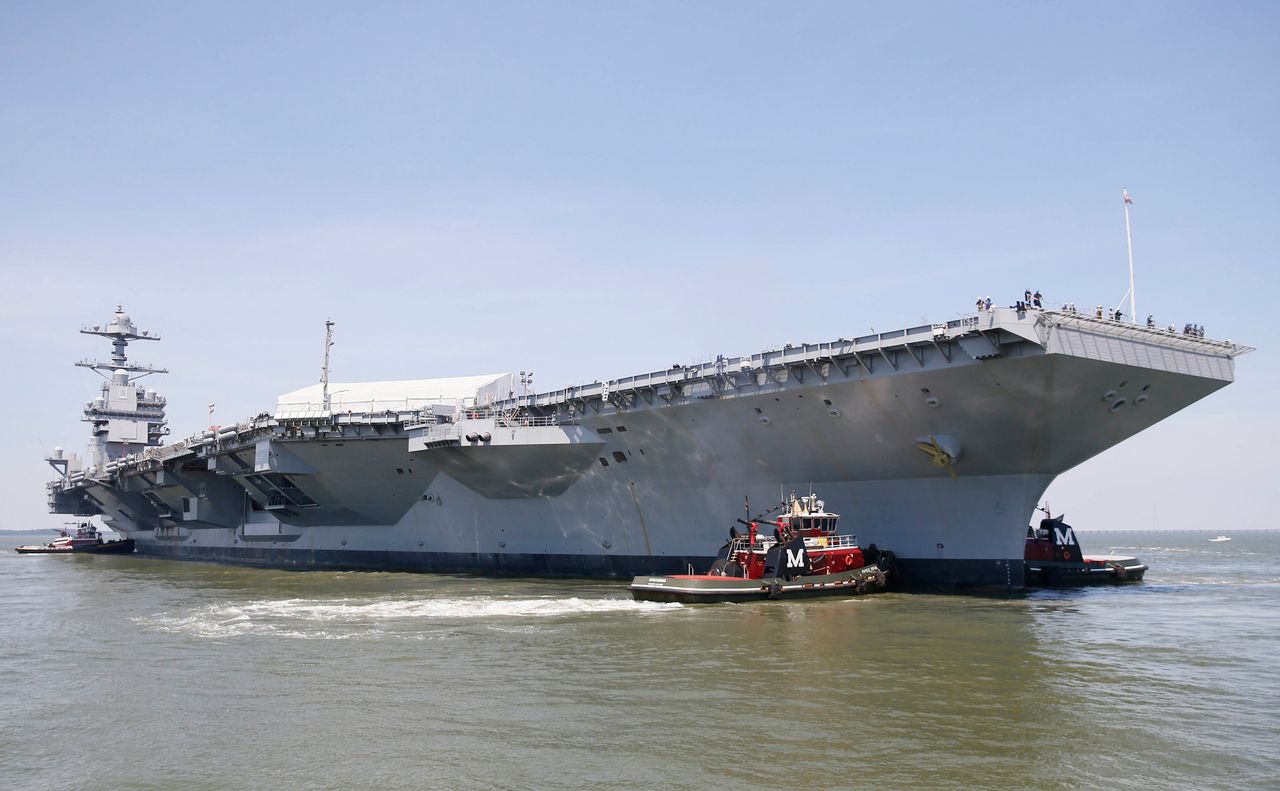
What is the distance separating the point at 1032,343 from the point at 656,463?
37.8ft

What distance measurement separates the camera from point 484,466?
3056 centimetres

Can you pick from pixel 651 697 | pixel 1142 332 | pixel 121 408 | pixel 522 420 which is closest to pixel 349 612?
pixel 522 420

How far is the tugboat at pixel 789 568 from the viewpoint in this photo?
22.1m

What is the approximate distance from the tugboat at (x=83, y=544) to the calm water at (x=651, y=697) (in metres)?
40.7

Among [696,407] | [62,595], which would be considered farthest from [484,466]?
[62,595]

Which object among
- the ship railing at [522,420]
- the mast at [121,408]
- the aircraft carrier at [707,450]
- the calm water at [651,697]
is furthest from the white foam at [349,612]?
the mast at [121,408]

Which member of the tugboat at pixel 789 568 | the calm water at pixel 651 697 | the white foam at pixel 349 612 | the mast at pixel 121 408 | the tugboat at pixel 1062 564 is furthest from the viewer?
the mast at pixel 121 408

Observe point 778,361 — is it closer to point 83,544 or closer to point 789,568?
point 789,568

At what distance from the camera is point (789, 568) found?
74.7ft

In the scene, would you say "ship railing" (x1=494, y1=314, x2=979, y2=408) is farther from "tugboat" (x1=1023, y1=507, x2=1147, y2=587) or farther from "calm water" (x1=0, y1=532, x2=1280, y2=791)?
"tugboat" (x1=1023, y1=507, x2=1147, y2=587)

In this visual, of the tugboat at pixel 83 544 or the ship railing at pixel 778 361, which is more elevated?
the ship railing at pixel 778 361

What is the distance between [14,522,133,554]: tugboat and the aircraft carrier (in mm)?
19231

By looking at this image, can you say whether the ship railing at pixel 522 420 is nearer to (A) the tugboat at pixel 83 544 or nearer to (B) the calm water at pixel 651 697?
(B) the calm water at pixel 651 697

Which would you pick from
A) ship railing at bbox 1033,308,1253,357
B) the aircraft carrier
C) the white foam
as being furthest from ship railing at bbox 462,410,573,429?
ship railing at bbox 1033,308,1253,357
